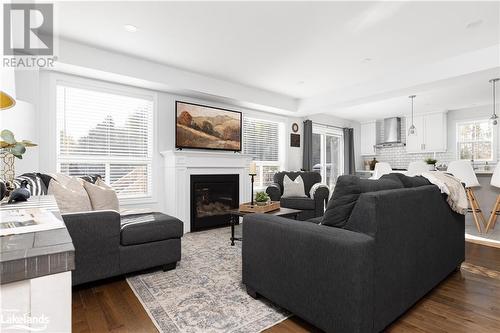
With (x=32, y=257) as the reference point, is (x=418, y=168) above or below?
above

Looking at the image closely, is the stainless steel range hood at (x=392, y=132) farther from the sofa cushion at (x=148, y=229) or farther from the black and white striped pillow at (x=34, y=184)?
the black and white striped pillow at (x=34, y=184)

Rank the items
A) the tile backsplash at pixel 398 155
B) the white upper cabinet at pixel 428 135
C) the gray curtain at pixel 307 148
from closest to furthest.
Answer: the gray curtain at pixel 307 148, the white upper cabinet at pixel 428 135, the tile backsplash at pixel 398 155

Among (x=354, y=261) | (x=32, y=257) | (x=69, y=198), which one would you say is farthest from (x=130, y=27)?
(x=354, y=261)

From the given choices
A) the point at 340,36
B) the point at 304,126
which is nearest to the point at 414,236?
the point at 340,36

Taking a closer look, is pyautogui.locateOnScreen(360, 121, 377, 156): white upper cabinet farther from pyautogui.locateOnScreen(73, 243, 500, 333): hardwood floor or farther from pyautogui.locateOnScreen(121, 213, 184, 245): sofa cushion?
pyautogui.locateOnScreen(121, 213, 184, 245): sofa cushion

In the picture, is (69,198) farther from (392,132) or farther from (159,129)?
(392,132)

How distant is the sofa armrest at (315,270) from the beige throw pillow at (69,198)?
5.01ft

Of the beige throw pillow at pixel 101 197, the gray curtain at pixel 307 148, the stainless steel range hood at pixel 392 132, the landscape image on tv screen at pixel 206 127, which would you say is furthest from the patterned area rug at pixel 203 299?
the stainless steel range hood at pixel 392 132

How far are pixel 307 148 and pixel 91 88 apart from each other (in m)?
4.44

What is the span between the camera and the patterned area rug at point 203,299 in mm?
1748

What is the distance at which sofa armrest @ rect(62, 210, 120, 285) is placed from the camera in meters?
2.12

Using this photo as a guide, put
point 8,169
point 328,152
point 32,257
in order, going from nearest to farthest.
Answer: point 32,257
point 8,169
point 328,152

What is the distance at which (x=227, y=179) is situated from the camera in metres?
4.77

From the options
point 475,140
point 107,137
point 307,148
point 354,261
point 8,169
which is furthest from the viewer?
point 307,148
